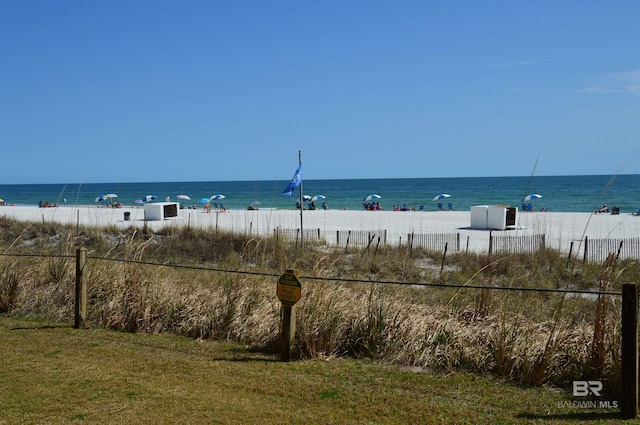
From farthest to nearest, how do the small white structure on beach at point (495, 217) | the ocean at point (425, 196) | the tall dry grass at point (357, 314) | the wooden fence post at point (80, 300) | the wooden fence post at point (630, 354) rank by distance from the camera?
the ocean at point (425, 196) → the small white structure on beach at point (495, 217) → the wooden fence post at point (80, 300) → the tall dry grass at point (357, 314) → the wooden fence post at point (630, 354)

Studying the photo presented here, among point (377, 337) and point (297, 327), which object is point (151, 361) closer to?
point (297, 327)

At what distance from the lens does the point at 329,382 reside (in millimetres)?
6938

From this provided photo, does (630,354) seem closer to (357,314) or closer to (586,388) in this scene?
(586,388)

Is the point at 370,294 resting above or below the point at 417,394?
above

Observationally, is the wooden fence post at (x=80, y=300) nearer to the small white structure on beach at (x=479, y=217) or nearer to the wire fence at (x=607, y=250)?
the wire fence at (x=607, y=250)

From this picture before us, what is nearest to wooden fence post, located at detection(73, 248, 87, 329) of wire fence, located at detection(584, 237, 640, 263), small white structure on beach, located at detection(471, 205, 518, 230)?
wire fence, located at detection(584, 237, 640, 263)

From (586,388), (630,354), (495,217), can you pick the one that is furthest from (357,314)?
(495,217)

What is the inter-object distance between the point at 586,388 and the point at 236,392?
3.63 metres

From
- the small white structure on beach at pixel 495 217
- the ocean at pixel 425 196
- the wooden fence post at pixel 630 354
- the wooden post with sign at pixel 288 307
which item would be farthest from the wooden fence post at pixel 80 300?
the small white structure on beach at pixel 495 217

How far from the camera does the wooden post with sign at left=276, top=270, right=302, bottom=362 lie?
7781 mm

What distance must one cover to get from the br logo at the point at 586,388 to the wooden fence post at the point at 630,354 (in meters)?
0.61

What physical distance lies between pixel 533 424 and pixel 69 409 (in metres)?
4.28

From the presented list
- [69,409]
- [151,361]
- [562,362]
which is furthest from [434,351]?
[69,409]

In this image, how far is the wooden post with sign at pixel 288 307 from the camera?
306 inches
